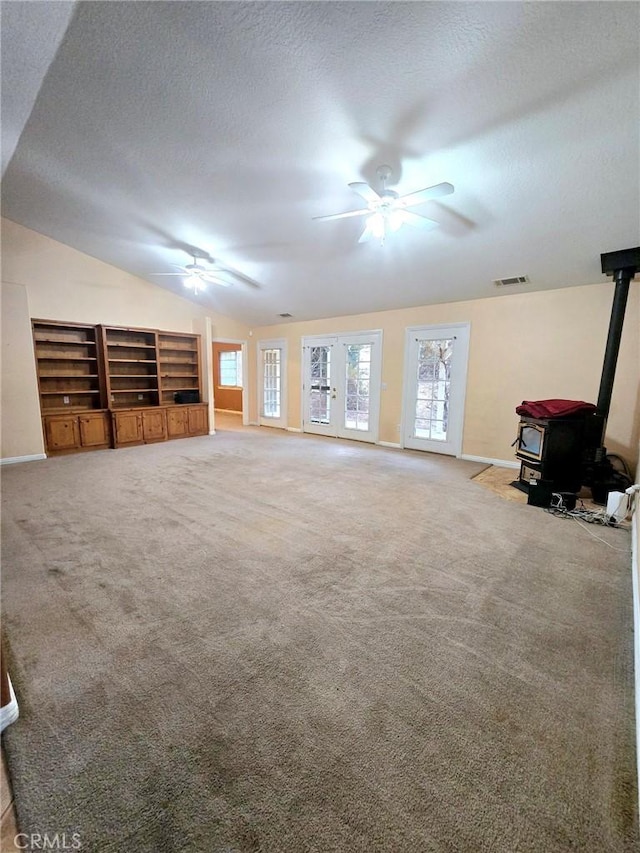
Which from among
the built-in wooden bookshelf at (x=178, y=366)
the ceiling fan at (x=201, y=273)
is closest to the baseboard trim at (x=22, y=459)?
the built-in wooden bookshelf at (x=178, y=366)

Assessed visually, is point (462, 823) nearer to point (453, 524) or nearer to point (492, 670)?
point (492, 670)

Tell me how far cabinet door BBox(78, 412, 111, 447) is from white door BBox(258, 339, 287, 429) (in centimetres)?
358

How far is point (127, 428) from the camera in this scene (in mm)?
6191

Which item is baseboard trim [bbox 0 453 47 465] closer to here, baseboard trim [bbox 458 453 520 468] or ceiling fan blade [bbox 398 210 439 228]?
ceiling fan blade [bbox 398 210 439 228]

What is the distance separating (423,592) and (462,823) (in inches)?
45.7

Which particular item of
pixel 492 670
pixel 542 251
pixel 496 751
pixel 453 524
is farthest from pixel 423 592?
pixel 542 251

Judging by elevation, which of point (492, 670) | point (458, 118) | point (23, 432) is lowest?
point (492, 670)

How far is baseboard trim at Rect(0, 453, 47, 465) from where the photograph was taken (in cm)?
498

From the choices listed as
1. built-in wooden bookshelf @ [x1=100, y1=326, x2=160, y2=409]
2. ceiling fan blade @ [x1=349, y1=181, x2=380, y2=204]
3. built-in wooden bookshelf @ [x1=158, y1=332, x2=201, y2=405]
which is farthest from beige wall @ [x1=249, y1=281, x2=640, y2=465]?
built-in wooden bookshelf @ [x1=100, y1=326, x2=160, y2=409]

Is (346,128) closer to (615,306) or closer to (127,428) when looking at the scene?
(615,306)

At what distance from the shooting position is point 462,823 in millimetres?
1046

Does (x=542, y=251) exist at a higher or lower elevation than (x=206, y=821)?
higher

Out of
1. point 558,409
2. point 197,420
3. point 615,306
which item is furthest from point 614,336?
point 197,420

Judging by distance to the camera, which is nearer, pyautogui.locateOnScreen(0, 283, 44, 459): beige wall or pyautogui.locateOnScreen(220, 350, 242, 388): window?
pyautogui.locateOnScreen(0, 283, 44, 459): beige wall
